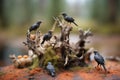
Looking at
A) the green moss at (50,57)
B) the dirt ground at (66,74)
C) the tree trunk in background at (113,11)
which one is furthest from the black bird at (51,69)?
the tree trunk in background at (113,11)

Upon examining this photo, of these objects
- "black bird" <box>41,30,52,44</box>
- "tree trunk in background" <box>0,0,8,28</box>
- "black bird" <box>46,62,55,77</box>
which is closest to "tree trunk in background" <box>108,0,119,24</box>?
"tree trunk in background" <box>0,0,8,28</box>

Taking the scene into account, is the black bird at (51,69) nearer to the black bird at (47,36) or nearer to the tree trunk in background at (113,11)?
the black bird at (47,36)

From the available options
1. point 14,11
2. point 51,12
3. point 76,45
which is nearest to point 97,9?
point 51,12

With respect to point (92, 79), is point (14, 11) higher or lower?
higher

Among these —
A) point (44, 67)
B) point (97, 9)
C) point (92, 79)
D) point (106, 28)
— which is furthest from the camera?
point (97, 9)

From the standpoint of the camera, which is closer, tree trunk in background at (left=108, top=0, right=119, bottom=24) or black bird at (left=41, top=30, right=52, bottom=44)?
black bird at (left=41, top=30, right=52, bottom=44)

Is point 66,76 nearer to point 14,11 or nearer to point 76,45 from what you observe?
point 76,45

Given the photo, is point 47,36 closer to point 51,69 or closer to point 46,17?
point 51,69

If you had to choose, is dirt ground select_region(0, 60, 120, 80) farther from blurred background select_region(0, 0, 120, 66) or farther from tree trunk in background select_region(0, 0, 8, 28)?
tree trunk in background select_region(0, 0, 8, 28)
